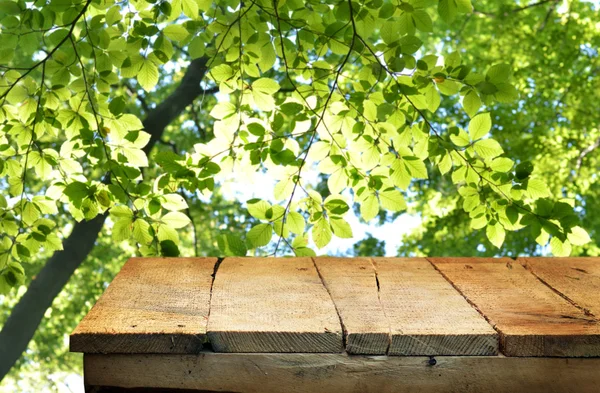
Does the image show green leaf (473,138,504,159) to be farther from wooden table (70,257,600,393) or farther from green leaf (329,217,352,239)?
wooden table (70,257,600,393)

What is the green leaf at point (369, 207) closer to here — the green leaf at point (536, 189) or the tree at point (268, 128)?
the tree at point (268, 128)

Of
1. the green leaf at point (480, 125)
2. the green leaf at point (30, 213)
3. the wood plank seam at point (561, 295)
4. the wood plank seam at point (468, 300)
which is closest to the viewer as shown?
the wood plank seam at point (468, 300)

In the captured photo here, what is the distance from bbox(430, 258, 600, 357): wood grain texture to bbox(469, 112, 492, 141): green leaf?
2.06 feet

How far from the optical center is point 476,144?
2.94m

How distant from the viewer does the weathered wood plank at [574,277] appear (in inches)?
71.6

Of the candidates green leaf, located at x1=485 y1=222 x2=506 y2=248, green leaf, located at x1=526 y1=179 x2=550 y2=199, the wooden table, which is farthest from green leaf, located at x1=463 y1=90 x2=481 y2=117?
the wooden table

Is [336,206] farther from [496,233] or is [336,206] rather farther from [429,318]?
[429,318]

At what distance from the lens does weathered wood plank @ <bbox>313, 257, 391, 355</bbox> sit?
139 cm

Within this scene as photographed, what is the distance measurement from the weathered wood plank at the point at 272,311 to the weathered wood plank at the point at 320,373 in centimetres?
3

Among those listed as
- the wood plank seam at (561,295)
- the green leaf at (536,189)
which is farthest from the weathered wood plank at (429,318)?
the green leaf at (536,189)

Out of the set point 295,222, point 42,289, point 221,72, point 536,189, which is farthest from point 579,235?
point 42,289

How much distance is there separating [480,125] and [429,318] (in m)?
1.35

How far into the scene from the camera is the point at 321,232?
3.09 m

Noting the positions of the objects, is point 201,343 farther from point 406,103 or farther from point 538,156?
point 538,156
